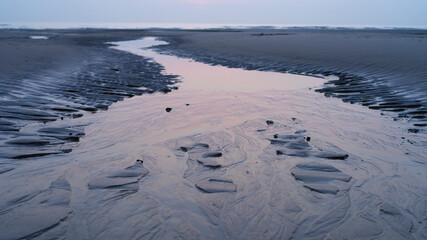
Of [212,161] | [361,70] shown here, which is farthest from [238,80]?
[212,161]

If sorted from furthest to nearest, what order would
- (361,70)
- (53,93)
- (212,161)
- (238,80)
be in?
(361,70)
(238,80)
(53,93)
(212,161)

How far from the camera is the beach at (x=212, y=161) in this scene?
3.06m

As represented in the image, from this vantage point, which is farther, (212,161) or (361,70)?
(361,70)

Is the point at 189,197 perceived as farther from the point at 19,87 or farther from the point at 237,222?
the point at 19,87

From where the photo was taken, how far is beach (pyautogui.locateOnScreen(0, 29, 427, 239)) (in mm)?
3057

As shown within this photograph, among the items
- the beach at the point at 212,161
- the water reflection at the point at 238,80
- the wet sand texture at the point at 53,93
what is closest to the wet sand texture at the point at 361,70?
the beach at the point at 212,161

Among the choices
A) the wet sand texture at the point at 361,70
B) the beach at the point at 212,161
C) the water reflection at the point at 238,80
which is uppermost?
the wet sand texture at the point at 361,70

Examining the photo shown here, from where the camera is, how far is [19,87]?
8234 mm

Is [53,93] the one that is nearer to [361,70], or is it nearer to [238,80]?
[238,80]

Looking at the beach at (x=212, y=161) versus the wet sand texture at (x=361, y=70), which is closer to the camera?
the beach at (x=212, y=161)

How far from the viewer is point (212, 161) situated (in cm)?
443

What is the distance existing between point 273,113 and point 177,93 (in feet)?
10.6

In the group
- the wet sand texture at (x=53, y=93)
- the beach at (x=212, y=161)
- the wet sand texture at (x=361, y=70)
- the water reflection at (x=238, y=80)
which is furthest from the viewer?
the water reflection at (x=238, y=80)

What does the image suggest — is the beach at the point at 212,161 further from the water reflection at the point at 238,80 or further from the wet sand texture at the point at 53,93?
the water reflection at the point at 238,80
